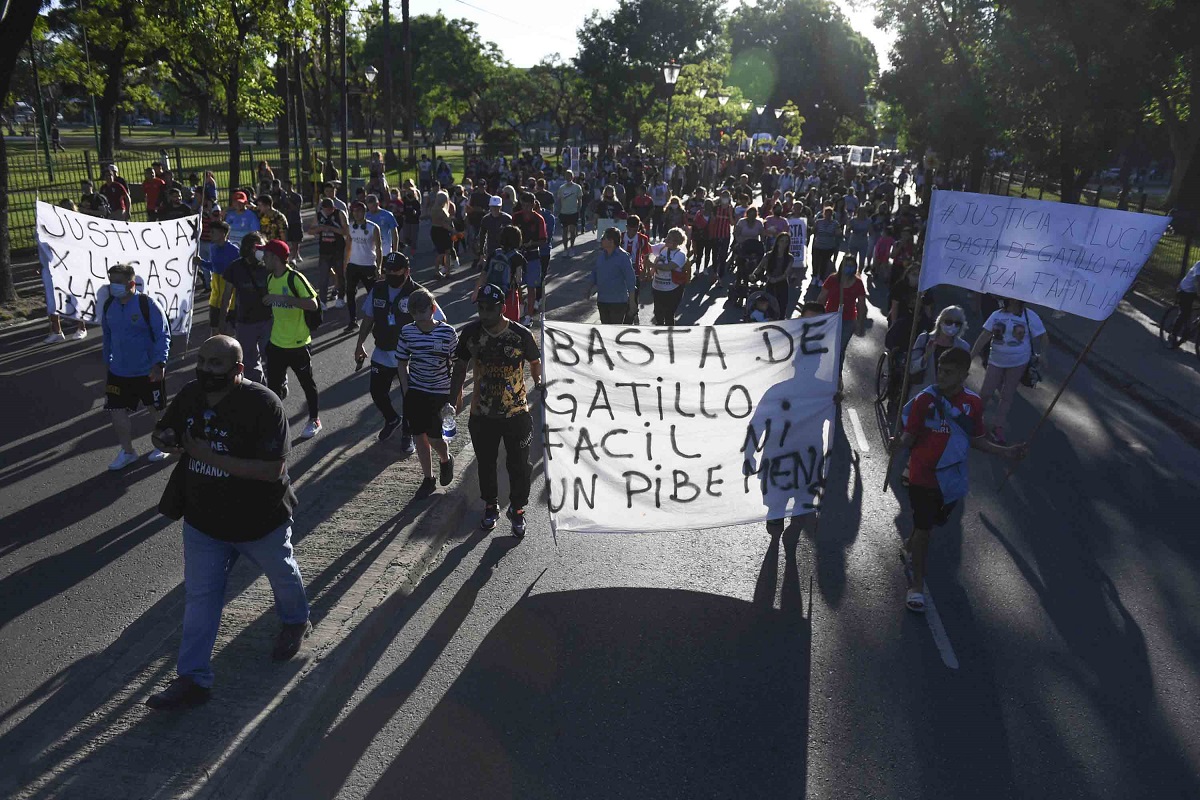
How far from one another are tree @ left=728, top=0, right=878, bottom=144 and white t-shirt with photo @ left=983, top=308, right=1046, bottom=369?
9175cm

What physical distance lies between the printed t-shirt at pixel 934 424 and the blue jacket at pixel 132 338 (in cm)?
585

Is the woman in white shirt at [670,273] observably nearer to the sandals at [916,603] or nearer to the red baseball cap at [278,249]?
the red baseball cap at [278,249]

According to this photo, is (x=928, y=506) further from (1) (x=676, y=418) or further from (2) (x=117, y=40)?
(2) (x=117, y=40)

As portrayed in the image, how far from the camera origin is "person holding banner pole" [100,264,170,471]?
7320mm

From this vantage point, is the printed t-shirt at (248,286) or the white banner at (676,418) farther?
the printed t-shirt at (248,286)

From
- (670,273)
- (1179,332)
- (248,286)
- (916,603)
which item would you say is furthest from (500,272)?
(1179,332)

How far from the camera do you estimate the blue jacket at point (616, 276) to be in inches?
403

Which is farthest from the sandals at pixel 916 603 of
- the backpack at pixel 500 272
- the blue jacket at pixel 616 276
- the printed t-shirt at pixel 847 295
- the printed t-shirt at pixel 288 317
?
the backpack at pixel 500 272

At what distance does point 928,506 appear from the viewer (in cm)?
581

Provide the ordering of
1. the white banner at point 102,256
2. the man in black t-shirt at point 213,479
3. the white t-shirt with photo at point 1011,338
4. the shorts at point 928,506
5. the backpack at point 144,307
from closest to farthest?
the man in black t-shirt at point 213,479 < the shorts at point 928,506 < the backpack at point 144,307 < the white t-shirt with photo at point 1011,338 < the white banner at point 102,256

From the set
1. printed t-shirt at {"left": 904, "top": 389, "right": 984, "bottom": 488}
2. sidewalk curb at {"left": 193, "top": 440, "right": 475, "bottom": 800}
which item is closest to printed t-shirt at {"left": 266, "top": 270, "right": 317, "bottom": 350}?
sidewalk curb at {"left": 193, "top": 440, "right": 475, "bottom": 800}

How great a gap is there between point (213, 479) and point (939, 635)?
172 inches

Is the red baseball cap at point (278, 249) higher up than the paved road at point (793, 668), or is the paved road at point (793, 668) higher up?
the red baseball cap at point (278, 249)

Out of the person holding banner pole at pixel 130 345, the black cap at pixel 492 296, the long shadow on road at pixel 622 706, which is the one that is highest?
the black cap at pixel 492 296
